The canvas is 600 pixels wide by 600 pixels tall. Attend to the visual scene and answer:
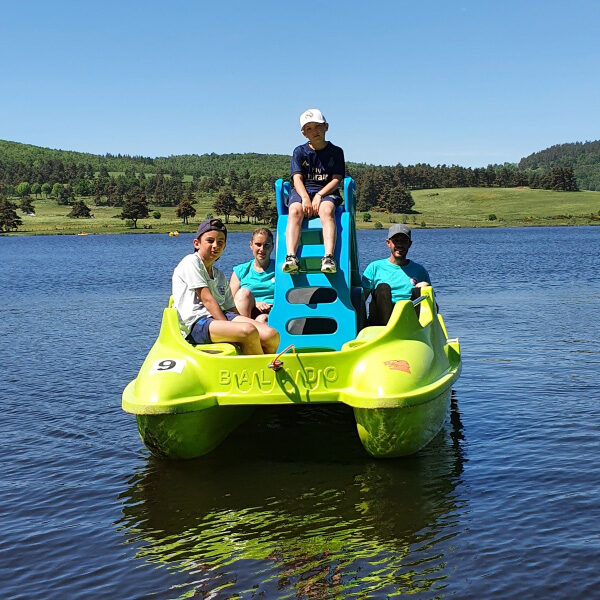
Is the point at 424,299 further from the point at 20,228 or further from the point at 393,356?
the point at 20,228

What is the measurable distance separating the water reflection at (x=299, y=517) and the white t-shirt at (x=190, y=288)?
4.66 feet

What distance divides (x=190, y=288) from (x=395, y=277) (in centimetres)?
288

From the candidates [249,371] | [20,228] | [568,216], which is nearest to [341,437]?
[249,371]

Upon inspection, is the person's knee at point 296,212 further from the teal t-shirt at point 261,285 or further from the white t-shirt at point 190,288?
the white t-shirt at point 190,288

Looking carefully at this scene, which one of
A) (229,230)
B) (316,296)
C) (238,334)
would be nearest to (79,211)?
(229,230)

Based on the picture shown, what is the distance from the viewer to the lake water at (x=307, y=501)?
543cm

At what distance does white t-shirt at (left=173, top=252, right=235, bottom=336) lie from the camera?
25.7ft

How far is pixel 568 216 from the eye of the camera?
135 m

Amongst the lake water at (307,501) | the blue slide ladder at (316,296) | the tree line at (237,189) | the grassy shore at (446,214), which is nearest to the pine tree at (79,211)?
the tree line at (237,189)

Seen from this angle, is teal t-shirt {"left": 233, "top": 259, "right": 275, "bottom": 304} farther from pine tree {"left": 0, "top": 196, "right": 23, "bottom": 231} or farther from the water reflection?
pine tree {"left": 0, "top": 196, "right": 23, "bottom": 231}

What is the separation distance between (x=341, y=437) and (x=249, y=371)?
6.98 ft

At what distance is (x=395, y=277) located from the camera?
972 cm

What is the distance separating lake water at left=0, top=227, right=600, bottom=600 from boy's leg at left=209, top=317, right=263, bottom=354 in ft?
3.78

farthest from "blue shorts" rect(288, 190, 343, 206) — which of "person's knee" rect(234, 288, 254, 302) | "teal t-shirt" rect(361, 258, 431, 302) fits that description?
"person's knee" rect(234, 288, 254, 302)
